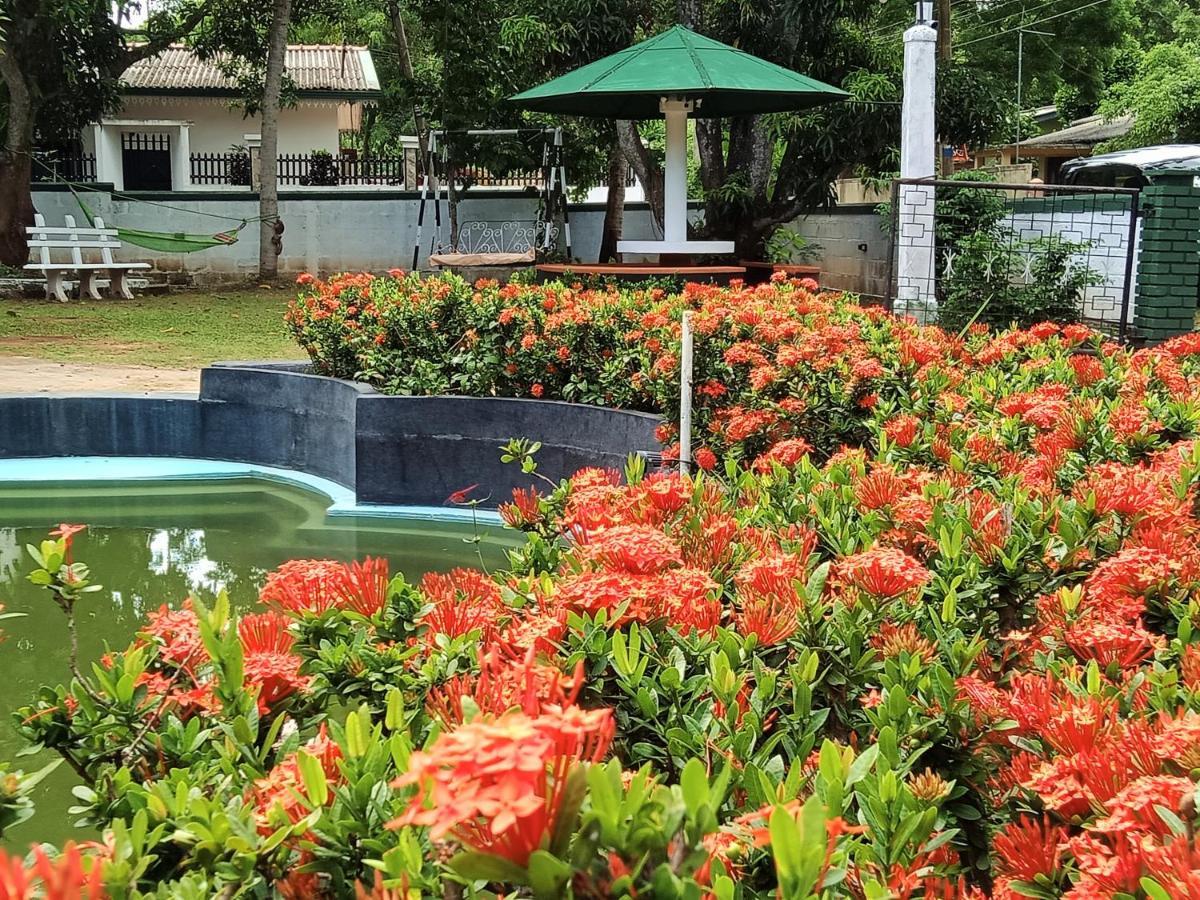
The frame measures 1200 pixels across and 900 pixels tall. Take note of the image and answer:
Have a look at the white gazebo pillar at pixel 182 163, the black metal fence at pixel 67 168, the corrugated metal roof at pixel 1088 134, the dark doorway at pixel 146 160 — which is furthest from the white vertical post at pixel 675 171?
the corrugated metal roof at pixel 1088 134

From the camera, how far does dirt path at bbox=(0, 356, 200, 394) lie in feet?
28.6

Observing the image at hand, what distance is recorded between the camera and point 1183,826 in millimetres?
1165

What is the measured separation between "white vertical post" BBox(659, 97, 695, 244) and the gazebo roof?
0.46ft

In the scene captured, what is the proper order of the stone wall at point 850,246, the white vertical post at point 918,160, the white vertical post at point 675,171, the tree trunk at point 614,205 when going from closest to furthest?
the white vertical post at point 918,160
the white vertical post at point 675,171
the stone wall at point 850,246
the tree trunk at point 614,205

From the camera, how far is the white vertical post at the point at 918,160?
10.4 m

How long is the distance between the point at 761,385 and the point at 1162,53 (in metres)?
18.1

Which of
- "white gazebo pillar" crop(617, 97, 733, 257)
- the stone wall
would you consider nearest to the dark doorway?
the stone wall

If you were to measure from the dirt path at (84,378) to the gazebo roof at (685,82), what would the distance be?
3522mm

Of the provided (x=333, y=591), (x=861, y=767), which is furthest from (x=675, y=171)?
(x=861, y=767)

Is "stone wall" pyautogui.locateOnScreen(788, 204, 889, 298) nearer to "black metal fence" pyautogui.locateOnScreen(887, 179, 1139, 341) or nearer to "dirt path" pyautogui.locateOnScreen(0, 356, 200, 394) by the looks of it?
"black metal fence" pyautogui.locateOnScreen(887, 179, 1139, 341)

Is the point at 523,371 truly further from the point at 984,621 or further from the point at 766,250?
the point at 766,250

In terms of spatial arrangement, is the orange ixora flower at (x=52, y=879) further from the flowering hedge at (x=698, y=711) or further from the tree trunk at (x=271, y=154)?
the tree trunk at (x=271, y=154)

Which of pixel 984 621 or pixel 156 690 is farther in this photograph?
pixel 984 621

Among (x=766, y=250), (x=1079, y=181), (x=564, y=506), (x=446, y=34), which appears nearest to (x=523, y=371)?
(x=564, y=506)
